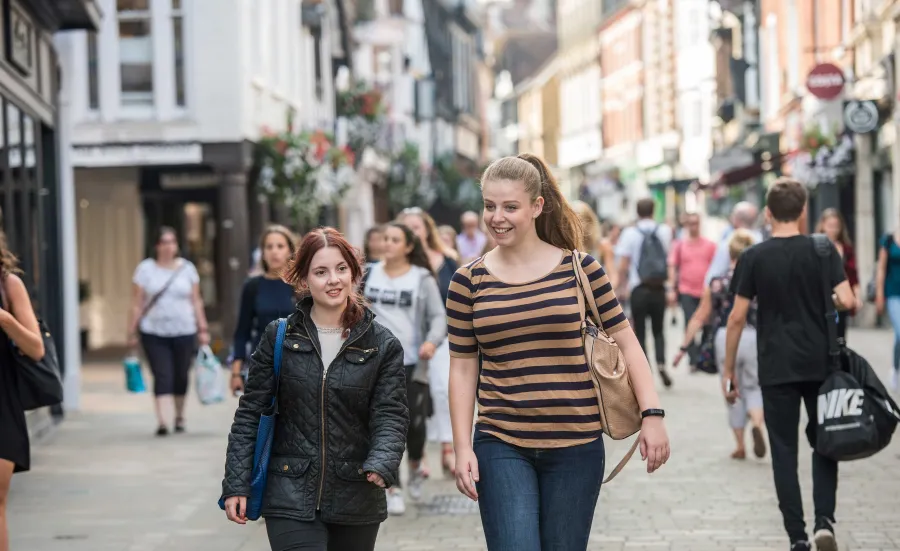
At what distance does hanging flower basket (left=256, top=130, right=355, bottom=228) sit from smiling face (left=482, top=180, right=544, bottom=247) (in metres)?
20.2

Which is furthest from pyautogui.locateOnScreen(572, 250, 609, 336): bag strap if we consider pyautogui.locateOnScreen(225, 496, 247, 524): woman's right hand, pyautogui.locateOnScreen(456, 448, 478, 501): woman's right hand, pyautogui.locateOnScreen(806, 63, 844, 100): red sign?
pyautogui.locateOnScreen(806, 63, 844, 100): red sign

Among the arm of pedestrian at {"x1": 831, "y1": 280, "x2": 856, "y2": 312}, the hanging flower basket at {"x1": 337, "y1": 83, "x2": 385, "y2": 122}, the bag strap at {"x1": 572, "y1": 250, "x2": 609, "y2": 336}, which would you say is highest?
the hanging flower basket at {"x1": 337, "y1": 83, "x2": 385, "y2": 122}

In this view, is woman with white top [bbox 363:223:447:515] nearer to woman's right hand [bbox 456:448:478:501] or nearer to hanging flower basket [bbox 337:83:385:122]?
woman's right hand [bbox 456:448:478:501]

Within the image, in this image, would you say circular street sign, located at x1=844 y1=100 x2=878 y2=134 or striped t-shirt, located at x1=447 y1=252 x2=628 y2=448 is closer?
striped t-shirt, located at x1=447 y1=252 x2=628 y2=448

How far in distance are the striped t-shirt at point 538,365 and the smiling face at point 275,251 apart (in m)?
5.14

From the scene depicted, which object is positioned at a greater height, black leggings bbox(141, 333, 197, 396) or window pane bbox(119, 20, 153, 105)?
window pane bbox(119, 20, 153, 105)

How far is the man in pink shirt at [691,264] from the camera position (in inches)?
696

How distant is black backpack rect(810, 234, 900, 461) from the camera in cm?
746

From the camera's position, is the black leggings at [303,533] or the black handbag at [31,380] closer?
the black leggings at [303,533]

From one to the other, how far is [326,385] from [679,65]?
57123 millimetres

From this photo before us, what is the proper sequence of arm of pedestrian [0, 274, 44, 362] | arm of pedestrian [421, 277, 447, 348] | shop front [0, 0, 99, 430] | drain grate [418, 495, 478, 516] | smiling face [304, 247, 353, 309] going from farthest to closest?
1. shop front [0, 0, 99, 430]
2. arm of pedestrian [421, 277, 447, 348]
3. drain grate [418, 495, 478, 516]
4. arm of pedestrian [0, 274, 44, 362]
5. smiling face [304, 247, 353, 309]

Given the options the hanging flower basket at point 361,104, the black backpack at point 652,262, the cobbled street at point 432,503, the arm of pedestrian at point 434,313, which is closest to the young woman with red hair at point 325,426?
the cobbled street at point 432,503

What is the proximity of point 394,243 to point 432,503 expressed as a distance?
1520 mm

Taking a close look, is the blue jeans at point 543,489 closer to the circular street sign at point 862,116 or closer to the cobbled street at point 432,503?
the cobbled street at point 432,503
